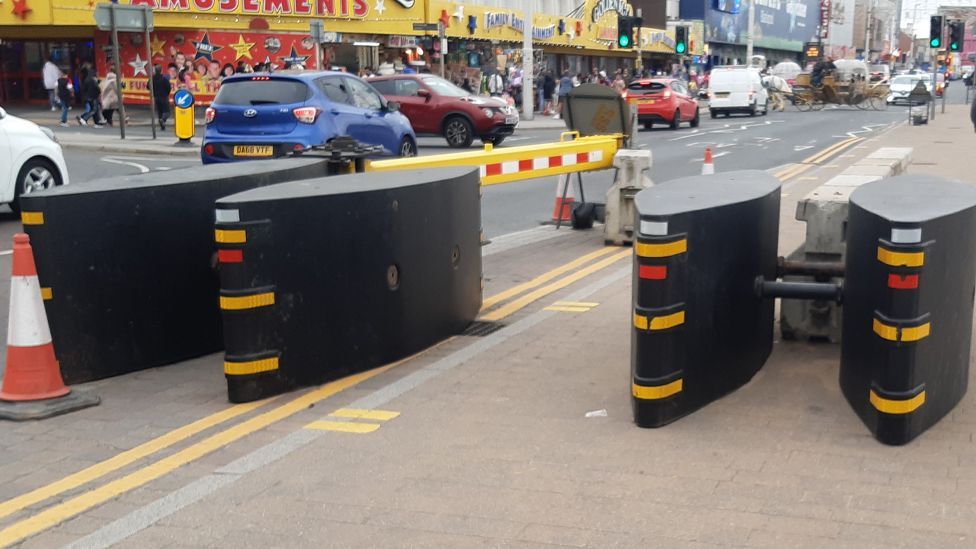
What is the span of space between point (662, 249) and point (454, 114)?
67.8 feet

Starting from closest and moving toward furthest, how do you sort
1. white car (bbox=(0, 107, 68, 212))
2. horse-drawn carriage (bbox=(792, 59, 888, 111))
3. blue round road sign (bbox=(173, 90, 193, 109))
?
white car (bbox=(0, 107, 68, 212)) < blue round road sign (bbox=(173, 90, 193, 109)) < horse-drawn carriage (bbox=(792, 59, 888, 111))

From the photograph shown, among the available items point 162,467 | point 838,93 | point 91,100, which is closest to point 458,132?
point 91,100

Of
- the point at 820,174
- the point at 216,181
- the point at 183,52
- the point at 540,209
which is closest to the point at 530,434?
the point at 216,181

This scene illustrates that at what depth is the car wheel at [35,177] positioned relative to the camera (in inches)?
501

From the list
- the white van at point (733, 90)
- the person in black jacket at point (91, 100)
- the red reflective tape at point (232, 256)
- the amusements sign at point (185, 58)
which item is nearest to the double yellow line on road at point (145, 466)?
the red reflective tape at point (232, 256)

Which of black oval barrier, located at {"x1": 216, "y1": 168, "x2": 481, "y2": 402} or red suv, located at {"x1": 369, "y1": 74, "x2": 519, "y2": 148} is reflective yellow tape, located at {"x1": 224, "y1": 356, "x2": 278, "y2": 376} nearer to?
black oval barrier, located at {"x1": 216, "y1": 168, "x2": 481, "y2": 402}

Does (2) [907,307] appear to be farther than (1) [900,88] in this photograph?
No

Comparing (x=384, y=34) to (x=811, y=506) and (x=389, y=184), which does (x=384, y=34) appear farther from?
(x=811, y=506)

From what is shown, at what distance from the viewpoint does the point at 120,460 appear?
5.09 meters

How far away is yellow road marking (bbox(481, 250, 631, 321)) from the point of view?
7.98 metres

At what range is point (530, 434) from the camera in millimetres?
5289

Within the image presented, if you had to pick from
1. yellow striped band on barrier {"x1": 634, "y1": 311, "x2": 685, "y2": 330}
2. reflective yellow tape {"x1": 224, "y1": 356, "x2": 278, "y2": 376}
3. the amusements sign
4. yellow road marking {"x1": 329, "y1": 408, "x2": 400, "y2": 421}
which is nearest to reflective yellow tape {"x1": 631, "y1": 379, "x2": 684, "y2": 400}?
yellow striped band on barrier {"x1": 634, "y1": 311, "x2": 685, "y2": 330}

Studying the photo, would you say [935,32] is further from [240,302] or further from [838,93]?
[240,302]

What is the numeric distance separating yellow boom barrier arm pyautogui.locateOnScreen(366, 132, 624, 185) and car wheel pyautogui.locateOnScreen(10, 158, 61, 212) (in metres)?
5.57
